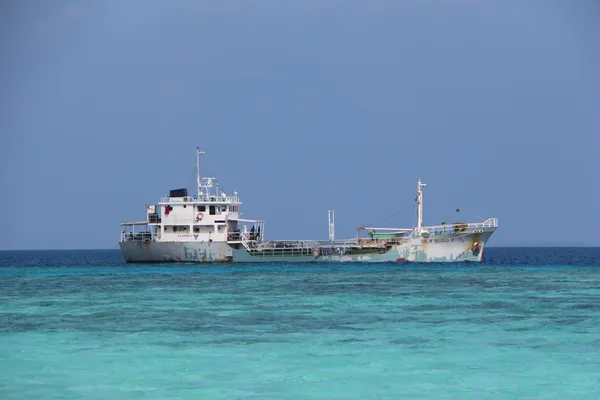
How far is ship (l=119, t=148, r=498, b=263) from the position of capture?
66.2 meters

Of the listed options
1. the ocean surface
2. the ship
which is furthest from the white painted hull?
the ocean surface

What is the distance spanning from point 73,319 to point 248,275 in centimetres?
2706

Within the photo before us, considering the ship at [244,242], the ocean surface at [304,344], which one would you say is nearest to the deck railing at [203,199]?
the ship at [244,242]

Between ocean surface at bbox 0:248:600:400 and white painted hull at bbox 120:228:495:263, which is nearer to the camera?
ocean surface at bbox 0:248:600:400

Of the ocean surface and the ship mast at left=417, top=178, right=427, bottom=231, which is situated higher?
the ship mast at left=417, top=178, right=427, bottom=231

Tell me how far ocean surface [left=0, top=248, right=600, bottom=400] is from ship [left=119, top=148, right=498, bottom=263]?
88.0 ft

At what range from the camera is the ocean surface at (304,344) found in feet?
53.6

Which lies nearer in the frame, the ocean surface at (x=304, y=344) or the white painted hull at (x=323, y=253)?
the ocean surface at (x=304, y=344)

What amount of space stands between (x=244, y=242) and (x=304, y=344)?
48806mm

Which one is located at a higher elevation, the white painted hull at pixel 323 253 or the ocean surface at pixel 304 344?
the white painted hull at pixel 323 253

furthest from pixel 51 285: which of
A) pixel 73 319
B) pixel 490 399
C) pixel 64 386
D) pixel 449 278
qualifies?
pixel 490 399

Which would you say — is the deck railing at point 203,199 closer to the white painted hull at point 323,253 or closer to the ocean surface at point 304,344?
the white painted hull at point 323,253

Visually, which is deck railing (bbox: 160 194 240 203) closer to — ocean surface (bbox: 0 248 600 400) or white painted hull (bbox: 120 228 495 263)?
white painted hull (bbox: 120 228 495 263)

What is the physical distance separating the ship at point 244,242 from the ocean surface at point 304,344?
26.8 meters
